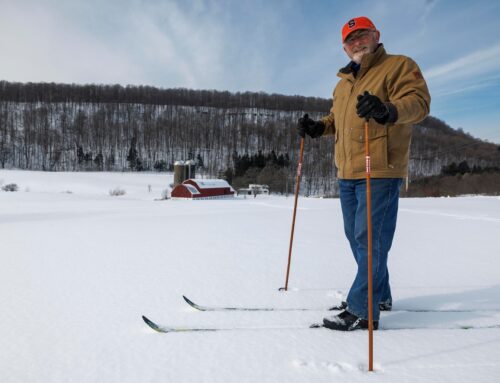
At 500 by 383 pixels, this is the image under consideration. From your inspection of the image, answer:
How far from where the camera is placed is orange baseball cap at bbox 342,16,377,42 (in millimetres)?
2025

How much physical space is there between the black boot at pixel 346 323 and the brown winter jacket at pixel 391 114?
84 centimetres

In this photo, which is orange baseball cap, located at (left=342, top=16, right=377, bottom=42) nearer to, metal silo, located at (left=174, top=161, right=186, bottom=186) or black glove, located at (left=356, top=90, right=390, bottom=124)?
black glove, located at (left=356, top=90, right=390, bottom=124)

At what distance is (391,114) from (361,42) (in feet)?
2.09

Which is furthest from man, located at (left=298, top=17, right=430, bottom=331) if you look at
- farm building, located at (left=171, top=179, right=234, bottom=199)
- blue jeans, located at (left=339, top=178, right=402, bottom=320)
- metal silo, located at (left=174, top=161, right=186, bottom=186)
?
metal silo, located at (left=174, top=161, right=186, bottom=186)

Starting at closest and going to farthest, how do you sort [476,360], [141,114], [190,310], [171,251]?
[476,360], [190,310], [171,251], [141,114]

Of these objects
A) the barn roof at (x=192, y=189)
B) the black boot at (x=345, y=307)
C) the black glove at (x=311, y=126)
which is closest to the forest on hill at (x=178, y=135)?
the barn roof at (x=192, y=189)

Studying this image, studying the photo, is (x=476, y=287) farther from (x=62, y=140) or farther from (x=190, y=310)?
(x=62, y=140)

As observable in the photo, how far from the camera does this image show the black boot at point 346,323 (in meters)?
1.93

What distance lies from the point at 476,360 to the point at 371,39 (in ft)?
5.96

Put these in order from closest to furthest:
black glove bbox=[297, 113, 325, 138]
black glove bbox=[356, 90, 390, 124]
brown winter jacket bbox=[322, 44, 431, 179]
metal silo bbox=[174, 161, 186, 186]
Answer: black glove bbox=[356, 90, 390, 124]
brown winter jacket bbox=[322, 44, 431, 179]
black glove bbox=[297, 113, 325, 138]
metal silo bbox=[174, 161, 186, 186]

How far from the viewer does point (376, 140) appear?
1.99 metres

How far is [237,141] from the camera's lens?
86.1 metres

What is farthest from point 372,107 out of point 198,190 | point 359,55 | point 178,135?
point 178,135

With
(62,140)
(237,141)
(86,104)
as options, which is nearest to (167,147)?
(237,141)
